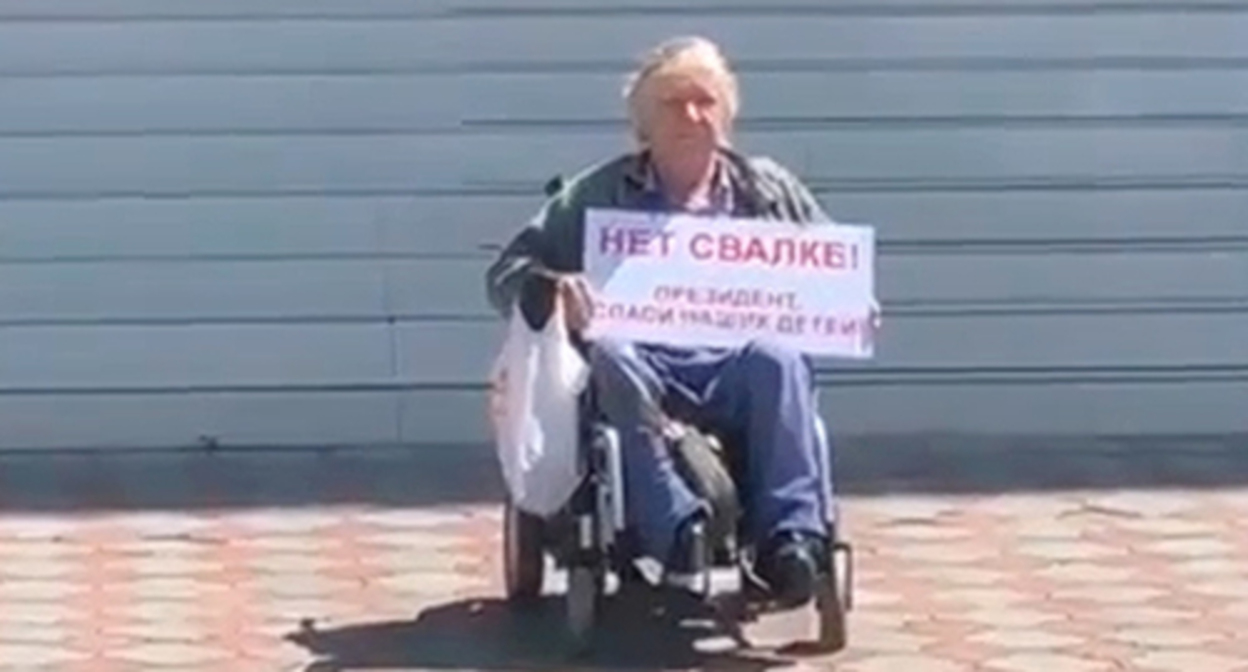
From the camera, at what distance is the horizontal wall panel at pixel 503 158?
38.2ft

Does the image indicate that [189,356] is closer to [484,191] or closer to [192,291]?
[192,291]

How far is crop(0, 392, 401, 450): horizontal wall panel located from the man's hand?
2551 millimetres

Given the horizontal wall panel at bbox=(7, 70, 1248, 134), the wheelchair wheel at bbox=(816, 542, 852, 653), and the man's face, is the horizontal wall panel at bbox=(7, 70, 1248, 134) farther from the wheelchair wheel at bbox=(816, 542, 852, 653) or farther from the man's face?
the wheelchair wheel at bbox=(816, 542, 852, 653)

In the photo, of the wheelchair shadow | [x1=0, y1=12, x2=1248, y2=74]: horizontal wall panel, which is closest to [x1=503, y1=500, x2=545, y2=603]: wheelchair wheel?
the wheelchair shadow

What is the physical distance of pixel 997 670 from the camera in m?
9.13

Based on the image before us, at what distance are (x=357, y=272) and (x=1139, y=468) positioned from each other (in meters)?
2.20

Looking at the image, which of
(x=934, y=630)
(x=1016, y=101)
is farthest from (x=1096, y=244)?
(x=934, y=630)

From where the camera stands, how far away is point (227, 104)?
458 inches

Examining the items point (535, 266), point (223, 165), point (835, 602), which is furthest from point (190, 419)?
point (835, 602)

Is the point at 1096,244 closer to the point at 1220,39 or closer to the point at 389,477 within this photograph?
the point at 1220,39

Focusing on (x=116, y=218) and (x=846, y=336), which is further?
(x=116, y=218)

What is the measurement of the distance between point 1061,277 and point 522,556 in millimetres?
2750

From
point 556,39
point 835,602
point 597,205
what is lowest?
point 835,602

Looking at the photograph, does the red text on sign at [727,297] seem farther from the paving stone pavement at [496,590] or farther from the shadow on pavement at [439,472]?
the shadow on pavement at [439,472]
